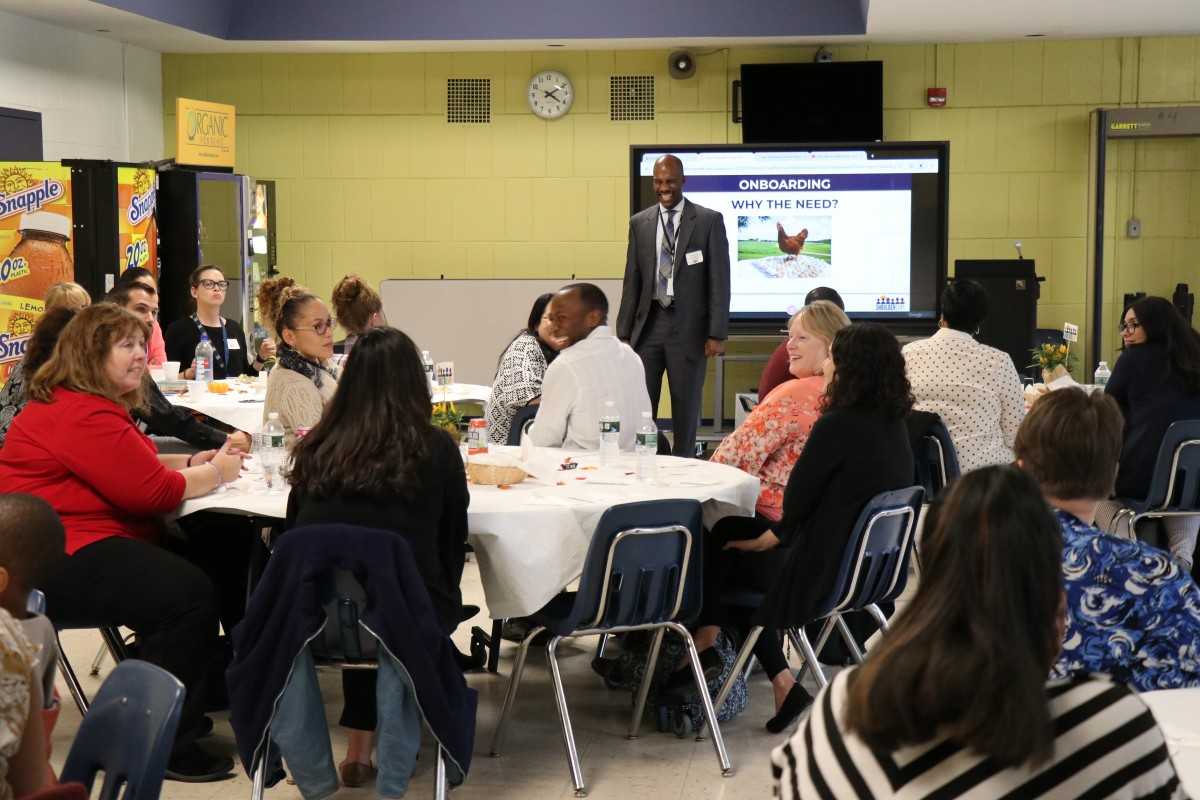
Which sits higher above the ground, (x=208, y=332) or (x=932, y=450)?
(x=208, y=332)

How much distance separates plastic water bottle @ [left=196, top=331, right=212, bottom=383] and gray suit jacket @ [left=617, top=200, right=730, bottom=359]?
2127mm

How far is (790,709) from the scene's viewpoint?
3.99 meters

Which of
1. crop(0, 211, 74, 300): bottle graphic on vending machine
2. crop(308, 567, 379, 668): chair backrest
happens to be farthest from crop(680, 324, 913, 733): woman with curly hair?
crop(0, 211, 74, 300): bottle graphic on vending machine

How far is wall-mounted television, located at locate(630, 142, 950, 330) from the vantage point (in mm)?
9172

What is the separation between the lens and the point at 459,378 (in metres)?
9.76

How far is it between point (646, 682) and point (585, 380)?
1.05 m

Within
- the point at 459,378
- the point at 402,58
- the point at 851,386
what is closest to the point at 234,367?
the point at 459,378

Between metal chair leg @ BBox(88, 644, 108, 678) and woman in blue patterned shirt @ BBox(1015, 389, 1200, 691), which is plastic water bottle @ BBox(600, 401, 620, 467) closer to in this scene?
metal chair leg @ BBox(88, 644, 108, 678)

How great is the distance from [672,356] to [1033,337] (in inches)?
122

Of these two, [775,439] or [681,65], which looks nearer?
[775,439]

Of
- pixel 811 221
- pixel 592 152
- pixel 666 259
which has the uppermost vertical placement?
pixel 592 152

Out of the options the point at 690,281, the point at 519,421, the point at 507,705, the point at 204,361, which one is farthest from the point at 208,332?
the point at 507,705

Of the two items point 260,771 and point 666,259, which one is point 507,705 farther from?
point 666,259

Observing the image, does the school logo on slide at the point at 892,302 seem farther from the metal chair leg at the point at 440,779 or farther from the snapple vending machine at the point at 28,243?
the metal chair leg at the point at 440,779
